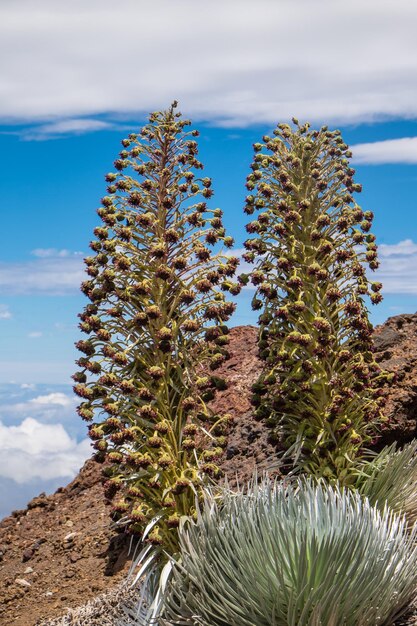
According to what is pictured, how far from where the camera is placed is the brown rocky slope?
10.2m

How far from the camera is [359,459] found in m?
8.59

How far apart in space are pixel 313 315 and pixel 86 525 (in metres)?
4.86

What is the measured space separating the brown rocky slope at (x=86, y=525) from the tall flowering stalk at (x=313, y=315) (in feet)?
3.83

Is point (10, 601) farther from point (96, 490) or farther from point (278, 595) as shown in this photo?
point (278, 595)

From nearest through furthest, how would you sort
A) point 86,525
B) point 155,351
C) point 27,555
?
point 155,351
point 27,555
point 86,525

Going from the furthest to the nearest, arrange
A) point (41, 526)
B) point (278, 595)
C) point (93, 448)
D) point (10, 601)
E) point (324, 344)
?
point (41, 526), point (10, 601), point (324, 344), point (93, 448), point (278, 595)

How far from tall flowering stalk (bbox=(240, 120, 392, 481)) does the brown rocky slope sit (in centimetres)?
117

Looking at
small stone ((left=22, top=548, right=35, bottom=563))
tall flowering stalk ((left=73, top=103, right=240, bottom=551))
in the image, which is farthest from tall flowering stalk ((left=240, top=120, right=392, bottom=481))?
small stone ((left=22, top=548, right=35, bottom=563))

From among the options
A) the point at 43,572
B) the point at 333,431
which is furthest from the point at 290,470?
the point at 43,572

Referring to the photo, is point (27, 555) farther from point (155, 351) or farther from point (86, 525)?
point (155, 351)

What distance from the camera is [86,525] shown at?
1181 centimetres

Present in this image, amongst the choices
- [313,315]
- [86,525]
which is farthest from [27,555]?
[313,315]

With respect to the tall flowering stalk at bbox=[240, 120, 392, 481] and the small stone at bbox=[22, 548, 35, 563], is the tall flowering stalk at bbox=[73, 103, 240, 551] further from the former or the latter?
the small stone at bbox=[22, 548, 35, 563]

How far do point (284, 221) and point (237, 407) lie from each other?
447 cm
